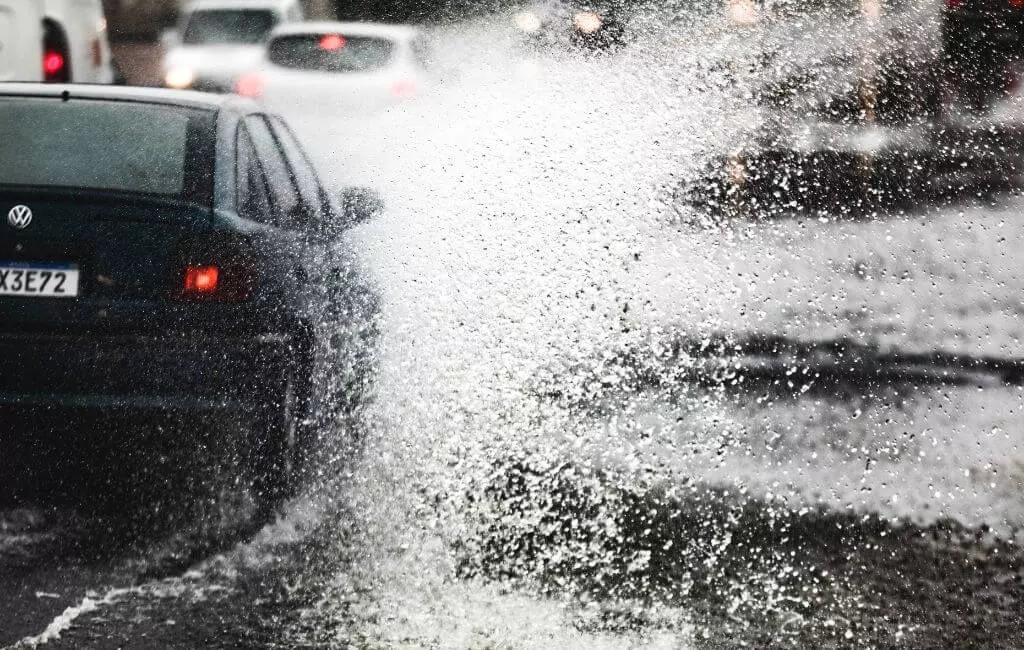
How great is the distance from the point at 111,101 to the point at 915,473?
293 centimetres

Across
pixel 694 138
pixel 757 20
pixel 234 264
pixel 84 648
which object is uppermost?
pixel 757 20

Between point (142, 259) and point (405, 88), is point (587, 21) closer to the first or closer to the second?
point (405, 88)

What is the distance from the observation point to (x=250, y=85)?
416 centimetres

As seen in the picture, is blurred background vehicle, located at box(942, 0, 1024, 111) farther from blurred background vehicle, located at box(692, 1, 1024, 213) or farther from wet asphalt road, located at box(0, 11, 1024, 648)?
wet asphalt road, located at box(0, 11, 1024, 648)

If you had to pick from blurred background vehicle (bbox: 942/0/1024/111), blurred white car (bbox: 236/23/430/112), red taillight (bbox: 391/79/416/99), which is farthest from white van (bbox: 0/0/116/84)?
blurred background vehicle (bbox: 942/0/1024/111)

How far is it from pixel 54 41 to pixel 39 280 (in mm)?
1379

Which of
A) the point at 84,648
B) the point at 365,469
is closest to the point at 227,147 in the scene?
the point at 365,469

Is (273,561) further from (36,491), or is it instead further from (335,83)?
(335,83)

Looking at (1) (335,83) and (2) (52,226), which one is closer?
(2) (52,226)

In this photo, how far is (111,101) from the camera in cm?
360

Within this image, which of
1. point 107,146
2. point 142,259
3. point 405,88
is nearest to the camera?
point 142,259

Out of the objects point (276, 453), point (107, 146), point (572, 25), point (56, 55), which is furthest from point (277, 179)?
point (572, 25)

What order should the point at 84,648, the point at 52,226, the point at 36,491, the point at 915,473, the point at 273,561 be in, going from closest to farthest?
the point at 84,648, the point at 52,226, the point at 273,561, the point at 36,491, the point at 915,473

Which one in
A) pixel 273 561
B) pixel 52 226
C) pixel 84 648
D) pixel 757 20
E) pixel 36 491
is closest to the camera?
pixel 84 648
